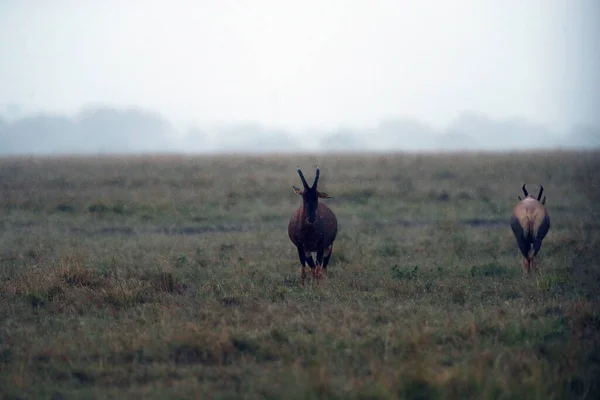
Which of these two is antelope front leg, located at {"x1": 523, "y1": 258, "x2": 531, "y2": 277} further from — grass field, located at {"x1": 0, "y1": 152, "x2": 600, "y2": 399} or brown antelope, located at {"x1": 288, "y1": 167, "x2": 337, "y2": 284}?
brown antelope, located at {"x1": 288, "y1": 167, "x2": 337, "y2": 284}

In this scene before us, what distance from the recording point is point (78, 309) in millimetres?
9445

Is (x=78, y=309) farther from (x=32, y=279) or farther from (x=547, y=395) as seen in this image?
(x=547, y=395)

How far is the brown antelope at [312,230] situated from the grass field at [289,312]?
378 millimetres

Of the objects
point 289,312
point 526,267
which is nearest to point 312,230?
point 289,312

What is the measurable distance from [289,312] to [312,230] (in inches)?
107

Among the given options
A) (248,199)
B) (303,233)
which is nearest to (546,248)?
(303,233)

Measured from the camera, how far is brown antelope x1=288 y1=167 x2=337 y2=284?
1134cm

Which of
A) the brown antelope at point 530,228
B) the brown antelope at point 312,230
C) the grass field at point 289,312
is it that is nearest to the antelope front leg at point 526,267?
the brown antelope at point 530,228

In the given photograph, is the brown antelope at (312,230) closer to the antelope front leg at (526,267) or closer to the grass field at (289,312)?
the grass field at (289,312)

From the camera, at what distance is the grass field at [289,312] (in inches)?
254

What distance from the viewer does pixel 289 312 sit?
9.06 m

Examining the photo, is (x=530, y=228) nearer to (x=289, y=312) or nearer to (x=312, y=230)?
(x=312, y=230)

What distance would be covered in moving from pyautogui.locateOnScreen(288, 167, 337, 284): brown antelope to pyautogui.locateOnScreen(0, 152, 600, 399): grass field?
378 millimetres

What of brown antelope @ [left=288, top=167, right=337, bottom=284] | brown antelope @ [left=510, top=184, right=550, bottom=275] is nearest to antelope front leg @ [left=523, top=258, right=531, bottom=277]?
brown antelope @ [left=510, top=184, right=550, bottom=275]
